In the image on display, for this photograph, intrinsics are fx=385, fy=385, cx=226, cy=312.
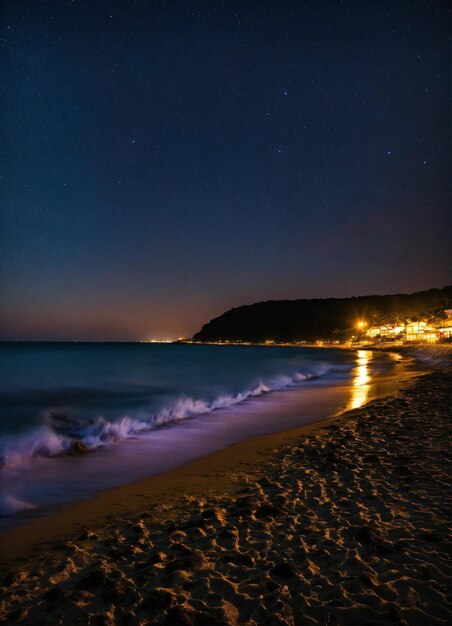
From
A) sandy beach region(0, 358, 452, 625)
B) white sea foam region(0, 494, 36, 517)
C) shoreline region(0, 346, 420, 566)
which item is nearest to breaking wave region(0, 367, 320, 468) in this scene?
white sea foam region(0, 494, 36, 517)

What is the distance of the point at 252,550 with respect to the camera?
3.54 metres

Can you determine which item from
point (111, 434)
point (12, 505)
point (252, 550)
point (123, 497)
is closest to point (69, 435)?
point (111, 434)

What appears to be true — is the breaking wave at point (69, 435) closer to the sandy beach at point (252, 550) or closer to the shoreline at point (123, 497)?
the shoreline at point (123, 497)

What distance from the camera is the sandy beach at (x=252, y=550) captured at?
280 cm

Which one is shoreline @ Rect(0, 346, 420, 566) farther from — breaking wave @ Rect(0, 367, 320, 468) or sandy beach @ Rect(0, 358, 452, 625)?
breaking wave @ Rect(0, 367, 320, 468)

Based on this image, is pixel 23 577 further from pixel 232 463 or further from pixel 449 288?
pixel 449 288

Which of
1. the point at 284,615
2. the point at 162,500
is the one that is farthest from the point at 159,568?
the point at 162,500

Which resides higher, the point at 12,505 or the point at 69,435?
the point at 12,505

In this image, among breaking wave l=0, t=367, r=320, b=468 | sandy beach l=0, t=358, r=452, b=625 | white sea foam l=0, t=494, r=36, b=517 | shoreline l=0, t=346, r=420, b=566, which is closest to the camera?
sandy beach l=0, t=358, r=452, b=625

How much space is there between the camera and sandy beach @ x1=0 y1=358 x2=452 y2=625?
110 inches

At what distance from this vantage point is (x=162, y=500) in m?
5.08

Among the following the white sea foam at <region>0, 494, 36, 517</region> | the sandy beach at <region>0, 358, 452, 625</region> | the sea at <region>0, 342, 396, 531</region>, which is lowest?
the sea at <region>0, 342, 396, 531</region>

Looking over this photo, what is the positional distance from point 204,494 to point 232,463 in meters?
1.54

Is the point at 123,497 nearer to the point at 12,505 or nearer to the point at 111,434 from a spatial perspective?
the point at 12,505
